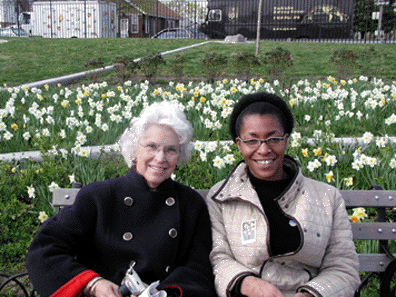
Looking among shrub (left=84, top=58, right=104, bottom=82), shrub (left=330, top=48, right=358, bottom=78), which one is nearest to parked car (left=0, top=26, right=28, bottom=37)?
shrub (left=84, top=58, right=104, bottom=82)

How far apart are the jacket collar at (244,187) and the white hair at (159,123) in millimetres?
253

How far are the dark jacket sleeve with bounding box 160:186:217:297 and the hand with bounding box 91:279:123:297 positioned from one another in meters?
0.21

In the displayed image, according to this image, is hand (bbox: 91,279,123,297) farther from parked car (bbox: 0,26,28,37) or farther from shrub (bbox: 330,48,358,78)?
parked car (bbox: 0,26,28,37)

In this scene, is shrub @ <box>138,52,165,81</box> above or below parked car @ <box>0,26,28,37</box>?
below

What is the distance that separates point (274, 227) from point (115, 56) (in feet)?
34.8

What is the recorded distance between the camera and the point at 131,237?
1.85 m

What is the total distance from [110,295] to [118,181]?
519 mm

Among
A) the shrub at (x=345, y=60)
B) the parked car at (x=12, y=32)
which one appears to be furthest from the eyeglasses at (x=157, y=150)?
the parked car at (x=12, y=32)

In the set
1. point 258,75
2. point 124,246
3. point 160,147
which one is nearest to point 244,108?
point 160,147

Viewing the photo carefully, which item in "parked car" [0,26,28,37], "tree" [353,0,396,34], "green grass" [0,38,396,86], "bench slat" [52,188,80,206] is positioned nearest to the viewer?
"bench slat" [52,188,80,206]

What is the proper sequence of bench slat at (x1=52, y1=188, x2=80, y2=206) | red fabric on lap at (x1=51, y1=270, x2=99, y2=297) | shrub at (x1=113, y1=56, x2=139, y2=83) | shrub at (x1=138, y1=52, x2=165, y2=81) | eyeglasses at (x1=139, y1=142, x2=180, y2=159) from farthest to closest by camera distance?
shrub at (x1=138, y1=52, x2=165, y2=81) < shrub at (x1=113, y1=56, x2=139, y2=83) < bench slat at (x1=52, y1=188, x2=80, y2=206) < eyeglasses at (x1=139, y1=142, x2=180, y2=159) < red fabric on lap at (x1=51, y1=270, x2=99, y2=297)

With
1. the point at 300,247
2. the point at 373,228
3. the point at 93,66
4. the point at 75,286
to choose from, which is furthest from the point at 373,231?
the point at 93,66

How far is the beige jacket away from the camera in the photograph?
183 cm

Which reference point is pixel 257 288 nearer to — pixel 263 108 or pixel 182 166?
pixel 263 108
